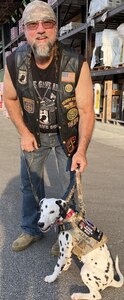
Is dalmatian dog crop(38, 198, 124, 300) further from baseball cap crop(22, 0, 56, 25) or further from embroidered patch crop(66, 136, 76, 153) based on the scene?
baseball cap crop(22, 0, 56, 25)

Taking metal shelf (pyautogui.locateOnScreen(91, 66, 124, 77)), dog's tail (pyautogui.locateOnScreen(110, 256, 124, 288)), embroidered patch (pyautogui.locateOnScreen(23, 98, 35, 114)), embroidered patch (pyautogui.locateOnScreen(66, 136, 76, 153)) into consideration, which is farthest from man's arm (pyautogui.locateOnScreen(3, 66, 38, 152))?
metal shelf (pyautogui.locateOnScreen(91, 66, 124, 77))

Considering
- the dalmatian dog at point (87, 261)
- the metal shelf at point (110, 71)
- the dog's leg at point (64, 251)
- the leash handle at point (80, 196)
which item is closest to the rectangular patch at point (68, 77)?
the leash handle at point (80, 196)

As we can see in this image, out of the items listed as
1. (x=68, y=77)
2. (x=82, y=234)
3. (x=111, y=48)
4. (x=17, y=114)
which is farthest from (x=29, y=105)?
(x=111, y=48)

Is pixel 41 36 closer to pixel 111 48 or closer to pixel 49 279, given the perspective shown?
pixel 49 279

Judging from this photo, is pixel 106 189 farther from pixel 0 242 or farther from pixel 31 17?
pixel 31 17

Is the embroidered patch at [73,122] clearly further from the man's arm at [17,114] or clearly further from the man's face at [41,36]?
the man's face at [41,36]

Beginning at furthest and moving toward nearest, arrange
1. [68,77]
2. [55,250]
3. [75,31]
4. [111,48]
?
[75,31]
[111,48]
[55,250]
[68,77]

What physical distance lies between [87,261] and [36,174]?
99 centimetres

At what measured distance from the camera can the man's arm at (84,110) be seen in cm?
248

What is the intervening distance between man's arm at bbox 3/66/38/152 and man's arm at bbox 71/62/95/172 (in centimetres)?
44

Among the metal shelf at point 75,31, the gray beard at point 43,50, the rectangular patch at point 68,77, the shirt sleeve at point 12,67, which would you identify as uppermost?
the metal shelf at point 75,31

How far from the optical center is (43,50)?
2436 mm

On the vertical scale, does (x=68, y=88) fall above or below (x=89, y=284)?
above

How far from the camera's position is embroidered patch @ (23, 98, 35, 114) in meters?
2.68
